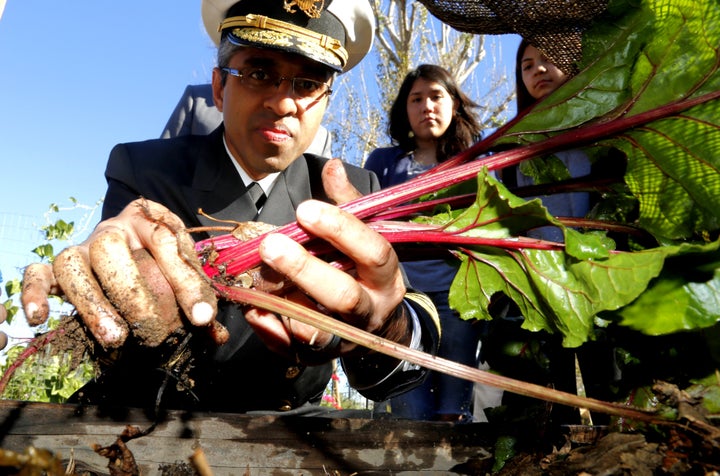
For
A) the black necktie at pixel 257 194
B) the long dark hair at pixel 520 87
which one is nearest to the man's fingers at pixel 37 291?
the black necktie at pixel 257 194

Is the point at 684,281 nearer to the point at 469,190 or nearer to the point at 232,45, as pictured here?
the point at 469,190

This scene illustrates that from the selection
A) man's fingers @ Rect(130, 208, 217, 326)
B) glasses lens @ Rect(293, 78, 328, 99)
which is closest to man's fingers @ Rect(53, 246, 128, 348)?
man's fingers @ Rect(130, 208, 217, 326)

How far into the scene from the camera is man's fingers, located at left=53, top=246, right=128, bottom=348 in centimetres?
131

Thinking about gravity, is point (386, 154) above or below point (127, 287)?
above

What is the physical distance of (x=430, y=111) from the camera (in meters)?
4.23

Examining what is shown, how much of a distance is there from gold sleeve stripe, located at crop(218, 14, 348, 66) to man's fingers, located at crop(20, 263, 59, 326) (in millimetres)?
1377

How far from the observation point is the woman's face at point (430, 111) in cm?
423

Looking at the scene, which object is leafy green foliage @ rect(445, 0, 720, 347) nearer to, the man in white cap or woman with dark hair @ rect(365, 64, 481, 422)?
the man in white cap

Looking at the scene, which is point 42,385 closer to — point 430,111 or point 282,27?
point 430,111

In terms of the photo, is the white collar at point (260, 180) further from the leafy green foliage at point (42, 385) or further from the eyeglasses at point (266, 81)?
the leafy green foliage at point (42, 385)

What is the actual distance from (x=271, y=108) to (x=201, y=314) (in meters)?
1.20

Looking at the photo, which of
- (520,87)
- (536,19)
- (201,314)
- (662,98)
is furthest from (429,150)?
(201,314)

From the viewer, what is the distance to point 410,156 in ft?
13.9

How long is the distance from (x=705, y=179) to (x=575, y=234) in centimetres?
40
